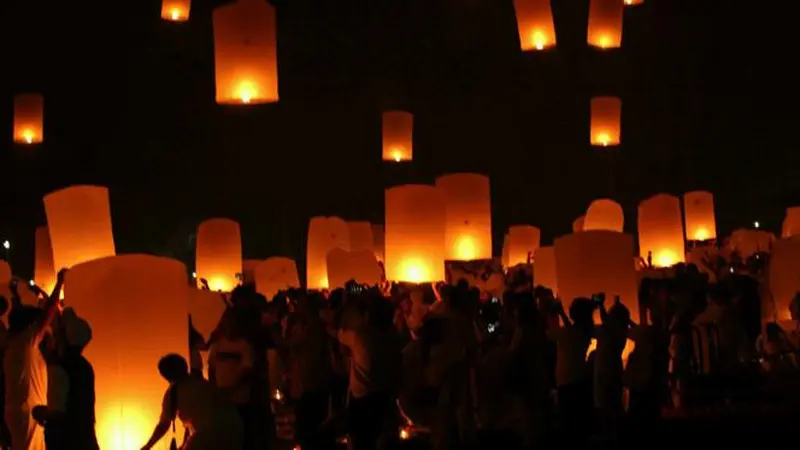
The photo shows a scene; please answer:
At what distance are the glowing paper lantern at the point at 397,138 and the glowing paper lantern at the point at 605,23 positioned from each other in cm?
275

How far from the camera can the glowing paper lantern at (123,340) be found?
24.2 feet

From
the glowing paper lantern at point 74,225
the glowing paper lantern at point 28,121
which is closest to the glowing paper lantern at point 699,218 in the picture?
the glowing paper lantern at point 28,121

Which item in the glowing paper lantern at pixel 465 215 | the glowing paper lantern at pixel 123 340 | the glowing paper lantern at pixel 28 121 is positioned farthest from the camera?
the glowing paper lantern at pixel 28 121

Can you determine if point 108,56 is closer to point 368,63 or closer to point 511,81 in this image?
point 368,63

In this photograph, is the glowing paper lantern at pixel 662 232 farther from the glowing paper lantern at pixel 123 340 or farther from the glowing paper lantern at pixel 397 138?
the glowing paper lantern at pixel 123 340

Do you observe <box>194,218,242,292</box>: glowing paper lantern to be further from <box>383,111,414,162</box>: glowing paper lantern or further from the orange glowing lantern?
the orange glowing lantern

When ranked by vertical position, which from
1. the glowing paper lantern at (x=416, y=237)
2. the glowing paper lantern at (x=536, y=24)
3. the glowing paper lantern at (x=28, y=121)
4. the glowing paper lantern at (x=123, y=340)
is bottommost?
the glowing paper lantern at (x=123, y=340)

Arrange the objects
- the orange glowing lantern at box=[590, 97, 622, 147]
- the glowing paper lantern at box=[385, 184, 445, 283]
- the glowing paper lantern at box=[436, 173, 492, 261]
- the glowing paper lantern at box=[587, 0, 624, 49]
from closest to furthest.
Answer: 1. the glowing paper lantern at box=[385, 184, 445, 283]
2. the glowing paper lantern at box=[436, 173, 492, 261]
3. the glowing paper lantern at box=[587, 0, 624, 49]
4. the orange glowing lantern at box=[590, 97, 622, 147]

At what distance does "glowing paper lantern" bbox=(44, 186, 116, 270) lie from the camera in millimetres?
10516

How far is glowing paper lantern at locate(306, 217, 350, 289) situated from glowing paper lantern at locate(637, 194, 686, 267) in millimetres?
3890

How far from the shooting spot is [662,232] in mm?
16766

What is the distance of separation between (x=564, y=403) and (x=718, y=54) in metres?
17.4

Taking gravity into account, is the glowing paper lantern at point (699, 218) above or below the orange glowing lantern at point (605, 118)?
below

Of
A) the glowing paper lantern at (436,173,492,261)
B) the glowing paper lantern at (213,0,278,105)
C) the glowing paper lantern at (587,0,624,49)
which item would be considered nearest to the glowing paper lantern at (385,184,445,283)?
the glowing paper lantern at (436,173,492,261)
